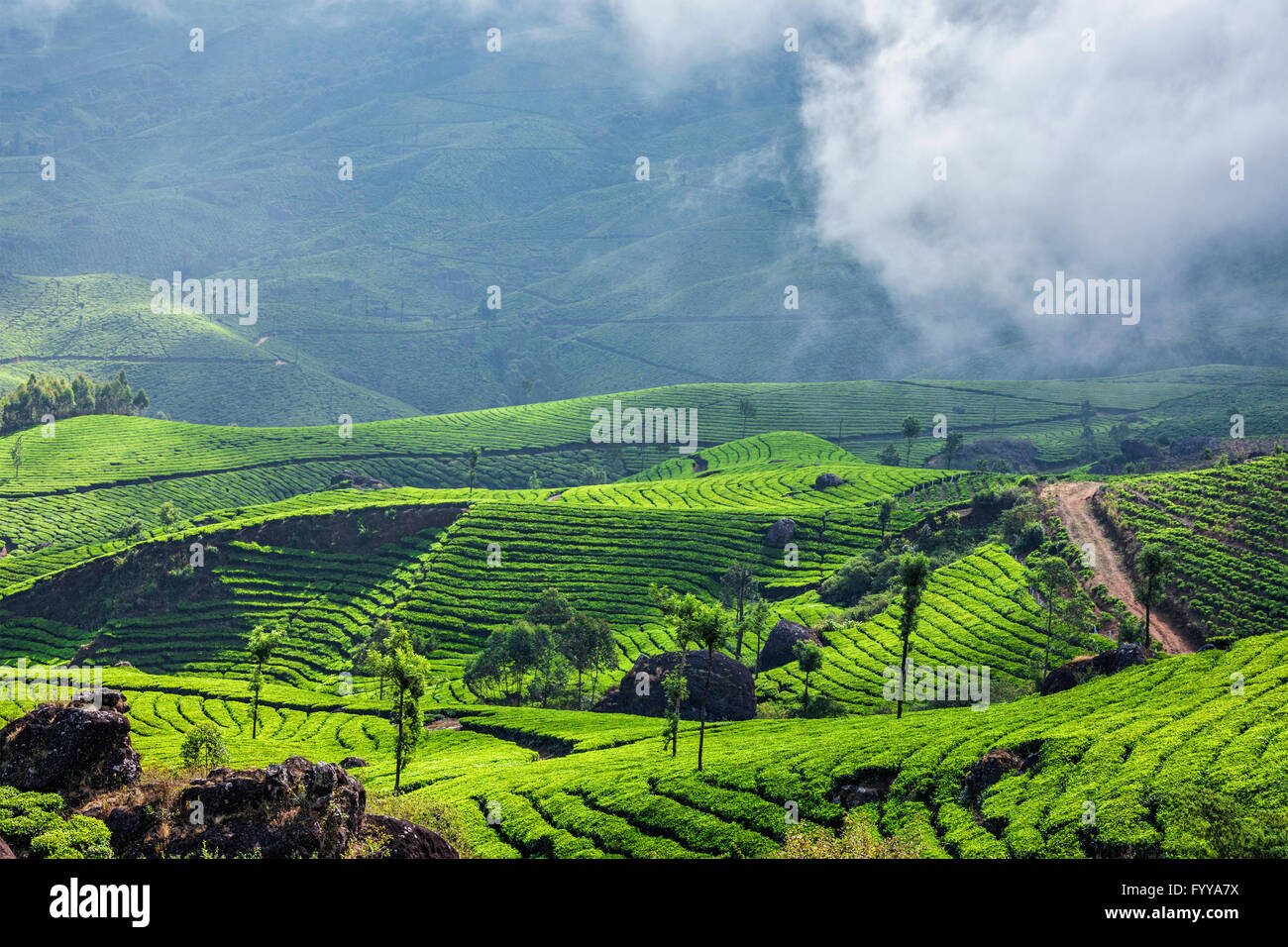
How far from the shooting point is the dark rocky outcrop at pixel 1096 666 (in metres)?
64.4

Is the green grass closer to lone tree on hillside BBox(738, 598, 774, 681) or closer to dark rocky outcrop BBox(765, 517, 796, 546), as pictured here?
lone tree on hillside BBox(738, 598, 774, 681)

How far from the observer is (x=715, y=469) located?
200 metres

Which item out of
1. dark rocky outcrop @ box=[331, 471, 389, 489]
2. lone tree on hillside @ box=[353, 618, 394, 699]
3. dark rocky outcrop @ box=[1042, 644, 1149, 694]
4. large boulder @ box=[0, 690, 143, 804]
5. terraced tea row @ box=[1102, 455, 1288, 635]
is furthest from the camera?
dark rocky outcrop @ box=[331, 471, 389, 489]

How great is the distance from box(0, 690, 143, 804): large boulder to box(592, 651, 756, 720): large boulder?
45.7 m

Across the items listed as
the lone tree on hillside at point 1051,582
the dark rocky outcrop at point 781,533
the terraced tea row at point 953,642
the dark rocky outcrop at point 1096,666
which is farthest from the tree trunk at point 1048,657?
the dark rocky outcrop at point 781,533

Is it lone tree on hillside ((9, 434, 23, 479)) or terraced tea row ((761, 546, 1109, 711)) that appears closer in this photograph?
terraced tea row ((761, 546, 1109, 711))

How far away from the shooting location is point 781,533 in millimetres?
131500

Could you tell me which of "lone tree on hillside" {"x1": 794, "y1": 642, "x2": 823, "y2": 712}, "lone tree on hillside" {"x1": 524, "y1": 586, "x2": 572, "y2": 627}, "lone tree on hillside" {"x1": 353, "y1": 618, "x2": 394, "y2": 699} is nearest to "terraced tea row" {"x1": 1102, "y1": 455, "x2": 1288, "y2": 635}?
"lone tree on hillside" {"x1": 794, "y1": 642, "x2": 823, "y2": 712}

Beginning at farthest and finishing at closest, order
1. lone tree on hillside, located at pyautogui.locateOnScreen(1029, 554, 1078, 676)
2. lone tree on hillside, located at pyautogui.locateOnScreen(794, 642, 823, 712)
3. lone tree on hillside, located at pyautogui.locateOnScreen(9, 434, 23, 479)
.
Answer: lone tree on hillside, located at pyautogui.locateOnScreen(9, 434, 23, 479) → lone tree on hillside, located at pyautogui.locateOnScreen(1029, 554, 1078, 676) → lone tree on hillside, located at pyautogui.locateOnScreen(794, 642, 823, 712)

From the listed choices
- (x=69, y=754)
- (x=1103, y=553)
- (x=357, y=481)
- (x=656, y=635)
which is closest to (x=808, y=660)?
(x=656, y=635)

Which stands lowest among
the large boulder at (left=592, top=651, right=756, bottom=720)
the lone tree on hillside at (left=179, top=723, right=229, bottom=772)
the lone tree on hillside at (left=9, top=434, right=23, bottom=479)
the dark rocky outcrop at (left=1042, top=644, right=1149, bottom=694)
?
the large boulder at (left=592, top=651, right=756, bottom=720)

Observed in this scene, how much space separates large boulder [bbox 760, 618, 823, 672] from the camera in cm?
8888
